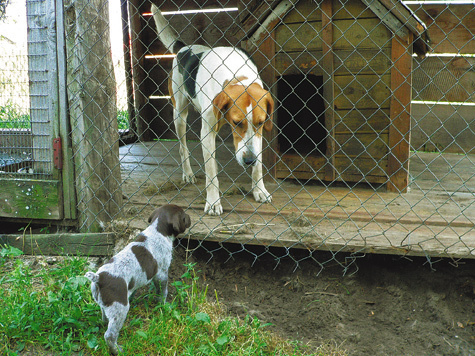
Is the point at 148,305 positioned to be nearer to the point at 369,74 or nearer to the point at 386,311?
the point at 386,311

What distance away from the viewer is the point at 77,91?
3.30 m

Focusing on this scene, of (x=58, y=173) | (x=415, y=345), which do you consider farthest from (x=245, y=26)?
(x=415, y=345)

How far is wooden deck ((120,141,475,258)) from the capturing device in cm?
312

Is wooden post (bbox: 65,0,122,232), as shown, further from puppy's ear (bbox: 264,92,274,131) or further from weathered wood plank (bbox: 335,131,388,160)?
weathered wood plank (bbox: 335,131,388,160)

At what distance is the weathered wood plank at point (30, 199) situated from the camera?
11.6 ft

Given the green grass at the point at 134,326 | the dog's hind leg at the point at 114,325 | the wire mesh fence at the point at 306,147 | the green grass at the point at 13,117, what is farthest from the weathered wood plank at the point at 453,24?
the dog's hind leg at the point at 114,325

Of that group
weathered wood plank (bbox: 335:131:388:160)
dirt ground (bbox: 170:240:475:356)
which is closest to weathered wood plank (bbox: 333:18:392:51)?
weathered wood plank (bbox: 335:131:388:160)

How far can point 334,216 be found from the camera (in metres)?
3.59

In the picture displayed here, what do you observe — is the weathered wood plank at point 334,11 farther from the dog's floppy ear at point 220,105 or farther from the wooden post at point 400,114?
the dog's floppy ear at point 220,105

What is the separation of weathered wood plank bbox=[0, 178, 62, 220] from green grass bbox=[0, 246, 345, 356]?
2.16ft

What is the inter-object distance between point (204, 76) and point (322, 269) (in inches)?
79.9

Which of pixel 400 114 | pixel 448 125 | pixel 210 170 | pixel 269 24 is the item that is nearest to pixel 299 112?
pixel 269 24

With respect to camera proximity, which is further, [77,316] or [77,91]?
[77,91]

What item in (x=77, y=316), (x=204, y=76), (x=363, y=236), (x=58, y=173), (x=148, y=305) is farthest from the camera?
(x=204, y=76)
